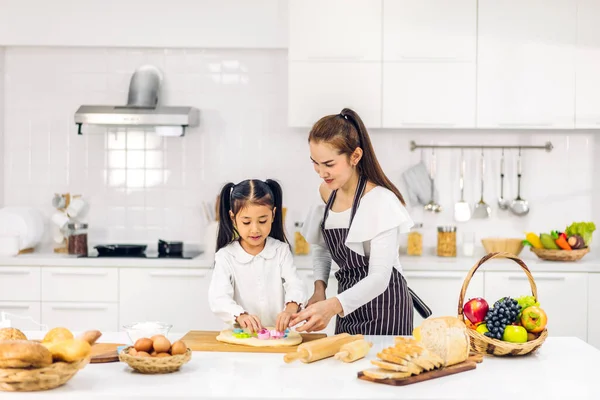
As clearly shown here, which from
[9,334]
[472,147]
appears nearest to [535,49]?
[472,147]

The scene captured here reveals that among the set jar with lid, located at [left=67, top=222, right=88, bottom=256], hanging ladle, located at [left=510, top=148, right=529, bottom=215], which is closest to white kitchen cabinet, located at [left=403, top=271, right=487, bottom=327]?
hanging ladle, located at [left=510, top=148, right=529, bottom=215]

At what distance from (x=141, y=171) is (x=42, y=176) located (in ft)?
2.06

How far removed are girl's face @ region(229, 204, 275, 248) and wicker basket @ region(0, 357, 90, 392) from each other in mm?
984

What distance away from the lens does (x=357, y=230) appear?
8.82 feet

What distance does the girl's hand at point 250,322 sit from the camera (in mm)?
2465

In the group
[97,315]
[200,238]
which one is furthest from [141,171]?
[97,315]

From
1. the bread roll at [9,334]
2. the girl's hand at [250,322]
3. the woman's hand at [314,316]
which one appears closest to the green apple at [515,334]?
the woman's hand at [314,316]

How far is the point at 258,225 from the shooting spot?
275 cm

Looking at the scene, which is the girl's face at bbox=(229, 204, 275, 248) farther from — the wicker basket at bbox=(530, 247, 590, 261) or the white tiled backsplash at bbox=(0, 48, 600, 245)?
the wicker basket at bbox=(530, 247, 590, 261)

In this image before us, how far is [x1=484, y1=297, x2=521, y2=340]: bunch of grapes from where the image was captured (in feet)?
7.29

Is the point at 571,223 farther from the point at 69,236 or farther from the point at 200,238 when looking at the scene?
the point at 69,236

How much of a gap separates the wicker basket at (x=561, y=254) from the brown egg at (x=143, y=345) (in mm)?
2962

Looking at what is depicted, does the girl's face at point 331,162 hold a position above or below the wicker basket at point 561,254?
above

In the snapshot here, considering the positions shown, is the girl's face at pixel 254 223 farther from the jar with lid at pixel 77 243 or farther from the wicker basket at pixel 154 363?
the jar with lid at pixel 77 243
